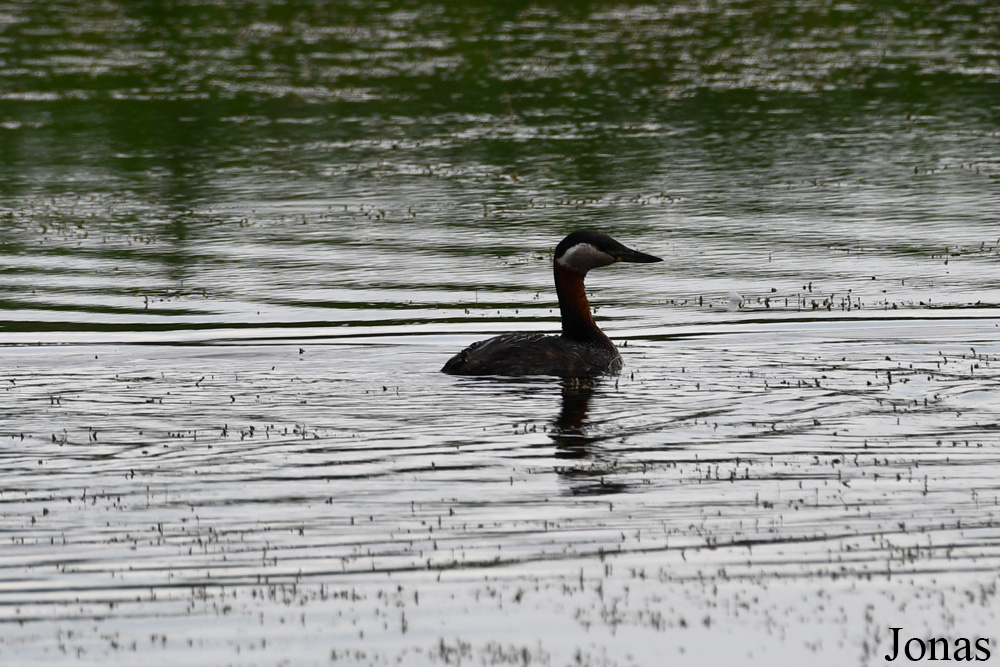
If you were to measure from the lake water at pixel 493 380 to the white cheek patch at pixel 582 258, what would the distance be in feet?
3.15

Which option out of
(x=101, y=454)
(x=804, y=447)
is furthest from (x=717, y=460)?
(x=101, y=454)

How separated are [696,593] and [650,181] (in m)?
20.4

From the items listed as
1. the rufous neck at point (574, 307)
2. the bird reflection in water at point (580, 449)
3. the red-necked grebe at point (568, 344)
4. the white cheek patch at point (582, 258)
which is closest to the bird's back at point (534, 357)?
the red-necked grebe at point (568, 344)

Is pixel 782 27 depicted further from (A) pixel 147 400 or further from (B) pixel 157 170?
(A) pixel 147 400

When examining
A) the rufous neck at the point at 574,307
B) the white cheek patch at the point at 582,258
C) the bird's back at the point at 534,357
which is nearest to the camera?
the bird's back at the point at 534,357

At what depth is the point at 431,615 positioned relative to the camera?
944cm

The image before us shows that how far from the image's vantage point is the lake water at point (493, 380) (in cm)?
953

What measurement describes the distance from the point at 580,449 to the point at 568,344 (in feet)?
11.3

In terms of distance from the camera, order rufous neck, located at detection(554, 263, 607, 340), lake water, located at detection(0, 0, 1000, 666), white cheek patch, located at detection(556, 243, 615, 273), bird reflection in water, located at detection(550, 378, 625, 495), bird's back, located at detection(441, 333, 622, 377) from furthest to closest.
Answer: white cheek patch, located at detection(556, 243, 615, 273)
rufous neck, located at detection(554, 263, 607, 340)
bird's back, located at detection(441, 333, 622, 377)
bird reflection in water, located at detection(550, 378, 625, 495)
lake water, located at detection(0, 0, 1000, 666)

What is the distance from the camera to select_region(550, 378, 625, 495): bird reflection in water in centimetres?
1179

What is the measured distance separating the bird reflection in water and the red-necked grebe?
1.50 feet

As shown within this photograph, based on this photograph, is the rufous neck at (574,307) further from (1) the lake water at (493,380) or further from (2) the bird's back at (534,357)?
(1) the lake water at (493,380)

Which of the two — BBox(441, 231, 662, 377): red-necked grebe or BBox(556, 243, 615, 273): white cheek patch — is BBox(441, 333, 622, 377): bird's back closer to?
BBox(441, 231, 662, 377): red-necked grebe

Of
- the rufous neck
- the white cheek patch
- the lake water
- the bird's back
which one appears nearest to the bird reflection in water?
the lake water
